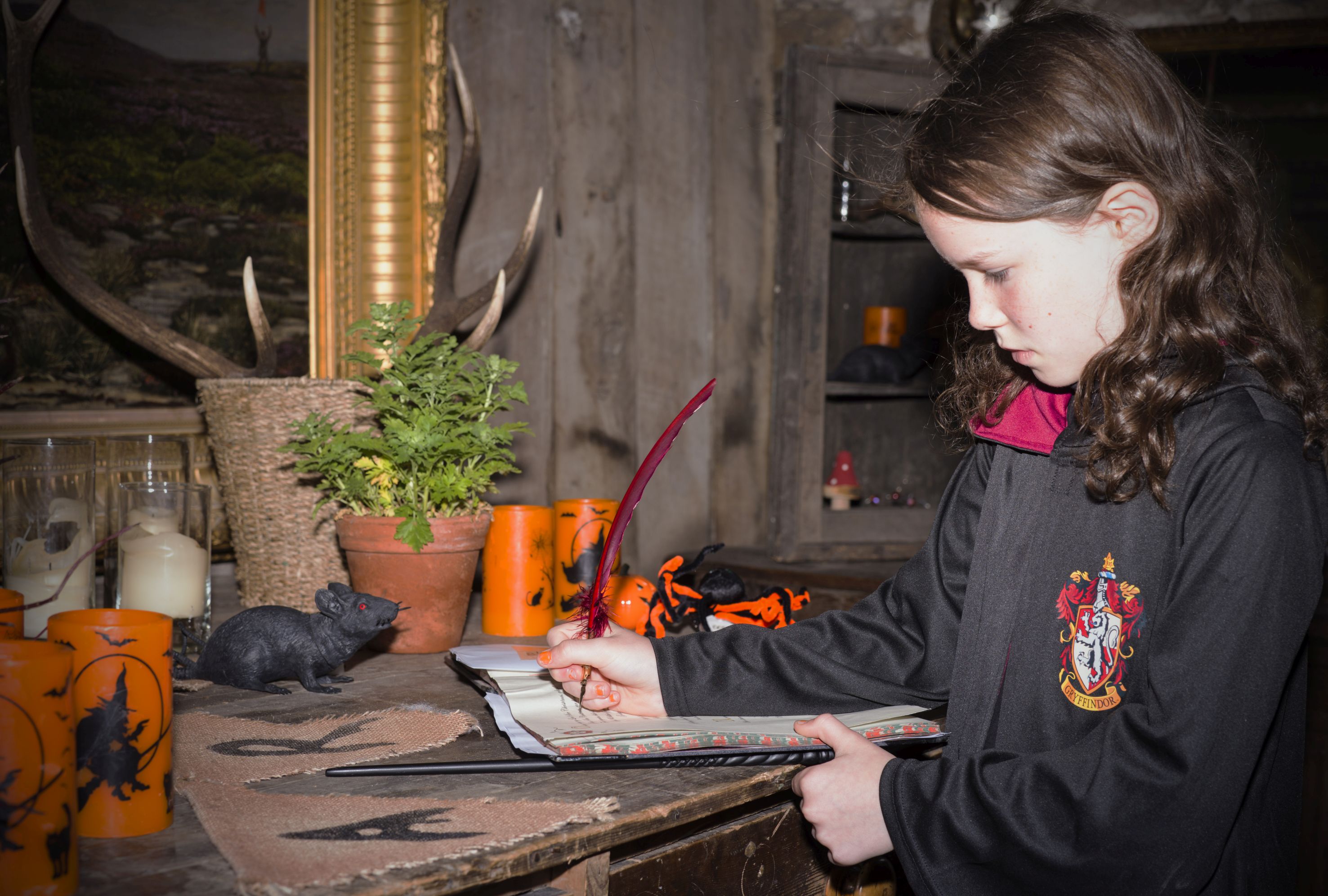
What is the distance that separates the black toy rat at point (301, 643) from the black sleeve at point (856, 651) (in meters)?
0.36

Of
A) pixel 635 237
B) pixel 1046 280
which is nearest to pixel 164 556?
pixel 1046 280

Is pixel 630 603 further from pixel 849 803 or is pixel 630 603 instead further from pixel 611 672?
pixel 849 803

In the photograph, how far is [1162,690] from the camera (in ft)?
2.86

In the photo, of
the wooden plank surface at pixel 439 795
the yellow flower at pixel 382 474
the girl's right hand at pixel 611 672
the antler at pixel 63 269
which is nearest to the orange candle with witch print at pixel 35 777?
the wooden plank surface at pixel 439 795

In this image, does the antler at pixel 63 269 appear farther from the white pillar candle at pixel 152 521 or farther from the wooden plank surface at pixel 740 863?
the wooden plank surface at pixel 740 863

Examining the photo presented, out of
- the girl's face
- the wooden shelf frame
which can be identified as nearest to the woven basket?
the girl's face

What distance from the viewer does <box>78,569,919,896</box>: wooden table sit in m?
0.75

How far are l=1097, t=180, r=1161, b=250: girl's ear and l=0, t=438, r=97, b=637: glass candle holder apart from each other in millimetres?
1242

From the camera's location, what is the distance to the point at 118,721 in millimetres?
811

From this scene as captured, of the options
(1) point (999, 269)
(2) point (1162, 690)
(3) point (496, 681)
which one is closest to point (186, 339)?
(3) point (496, 681)

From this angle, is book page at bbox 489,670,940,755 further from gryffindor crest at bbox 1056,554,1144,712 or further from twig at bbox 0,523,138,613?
twig at bbox 0,523,138,613

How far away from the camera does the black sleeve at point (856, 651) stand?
46.2 inches

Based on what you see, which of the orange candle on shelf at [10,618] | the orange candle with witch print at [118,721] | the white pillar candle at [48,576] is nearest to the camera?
the orange candle with witch print at [118,721]

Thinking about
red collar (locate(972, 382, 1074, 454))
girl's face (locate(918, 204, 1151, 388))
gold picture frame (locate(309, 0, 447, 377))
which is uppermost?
gold picture frame (locate(309, 0, 447, 377))
